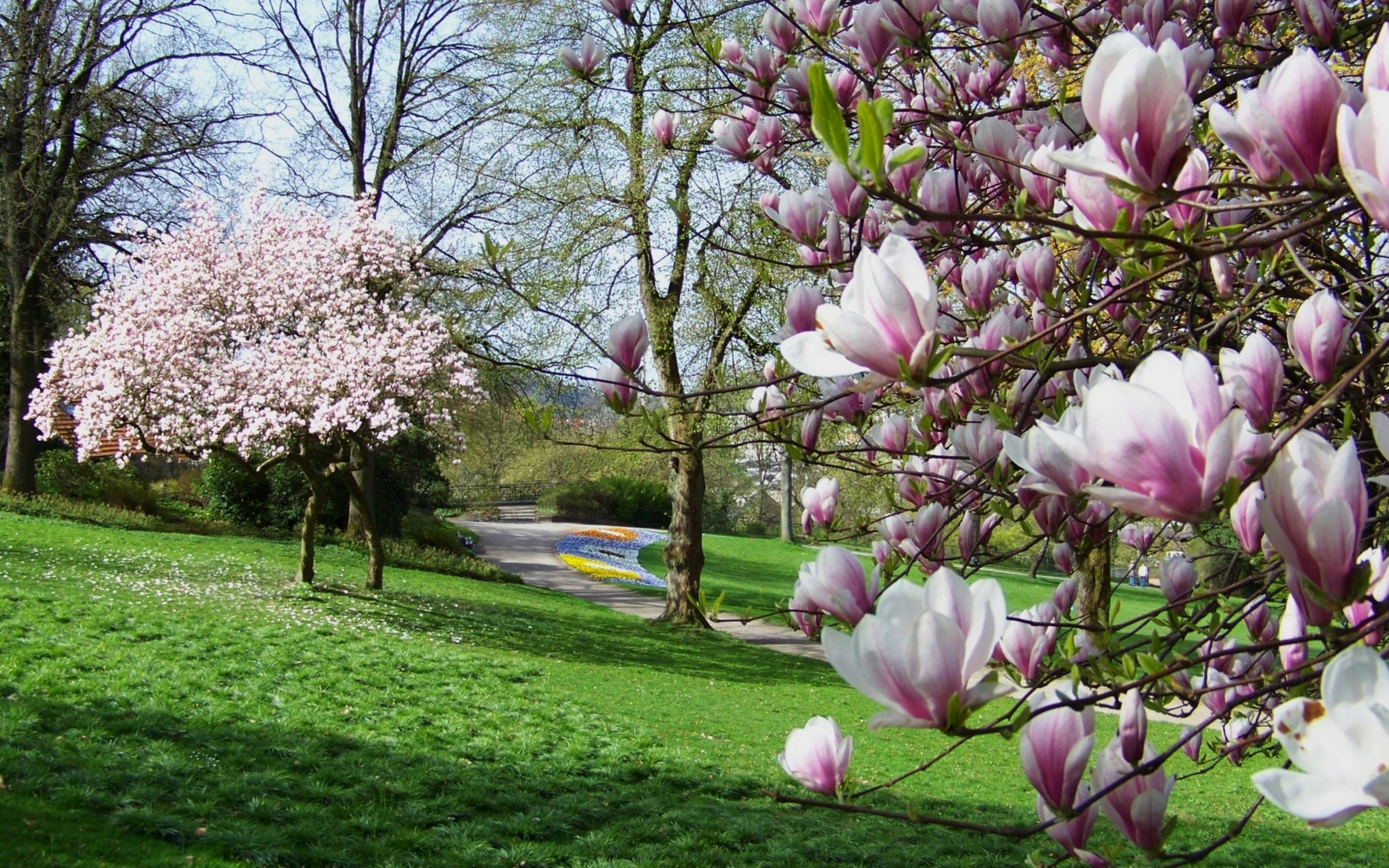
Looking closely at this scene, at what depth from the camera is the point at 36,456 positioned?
17.3 meters

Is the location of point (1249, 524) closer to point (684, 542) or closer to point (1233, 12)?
point (1233, 12)

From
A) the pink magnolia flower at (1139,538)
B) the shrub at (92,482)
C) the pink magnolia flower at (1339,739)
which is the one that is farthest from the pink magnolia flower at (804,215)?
the shrub at (92,482)

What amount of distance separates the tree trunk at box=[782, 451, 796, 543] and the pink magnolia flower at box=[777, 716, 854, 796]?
32614mm

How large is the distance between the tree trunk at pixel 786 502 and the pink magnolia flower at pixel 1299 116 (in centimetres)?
3298

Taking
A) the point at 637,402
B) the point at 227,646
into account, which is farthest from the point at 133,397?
the point at 637,402

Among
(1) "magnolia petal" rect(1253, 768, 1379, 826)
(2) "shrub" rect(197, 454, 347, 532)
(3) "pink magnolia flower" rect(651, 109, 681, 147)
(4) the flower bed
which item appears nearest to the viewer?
(1) "magnolia petal" rect(1253, 768, 1379, 826)

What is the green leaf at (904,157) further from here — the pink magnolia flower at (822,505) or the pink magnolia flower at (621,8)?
the pink magnolia flower at (621,8)

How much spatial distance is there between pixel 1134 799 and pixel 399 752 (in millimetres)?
5208

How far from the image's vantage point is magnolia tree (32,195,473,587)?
423 inches

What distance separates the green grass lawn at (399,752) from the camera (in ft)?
13.5

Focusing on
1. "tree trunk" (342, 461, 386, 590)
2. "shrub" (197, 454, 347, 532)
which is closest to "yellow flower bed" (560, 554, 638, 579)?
"shrub" (197, 454, 347, 532)

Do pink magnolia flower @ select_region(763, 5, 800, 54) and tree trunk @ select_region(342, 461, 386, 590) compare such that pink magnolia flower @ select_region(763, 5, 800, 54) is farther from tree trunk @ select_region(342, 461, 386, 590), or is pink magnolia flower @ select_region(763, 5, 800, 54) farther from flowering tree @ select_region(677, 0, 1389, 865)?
tree trunk @ select_region(342, 461, 386, 590)

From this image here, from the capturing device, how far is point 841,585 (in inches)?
50.8

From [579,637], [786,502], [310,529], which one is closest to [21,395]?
[310,529]
